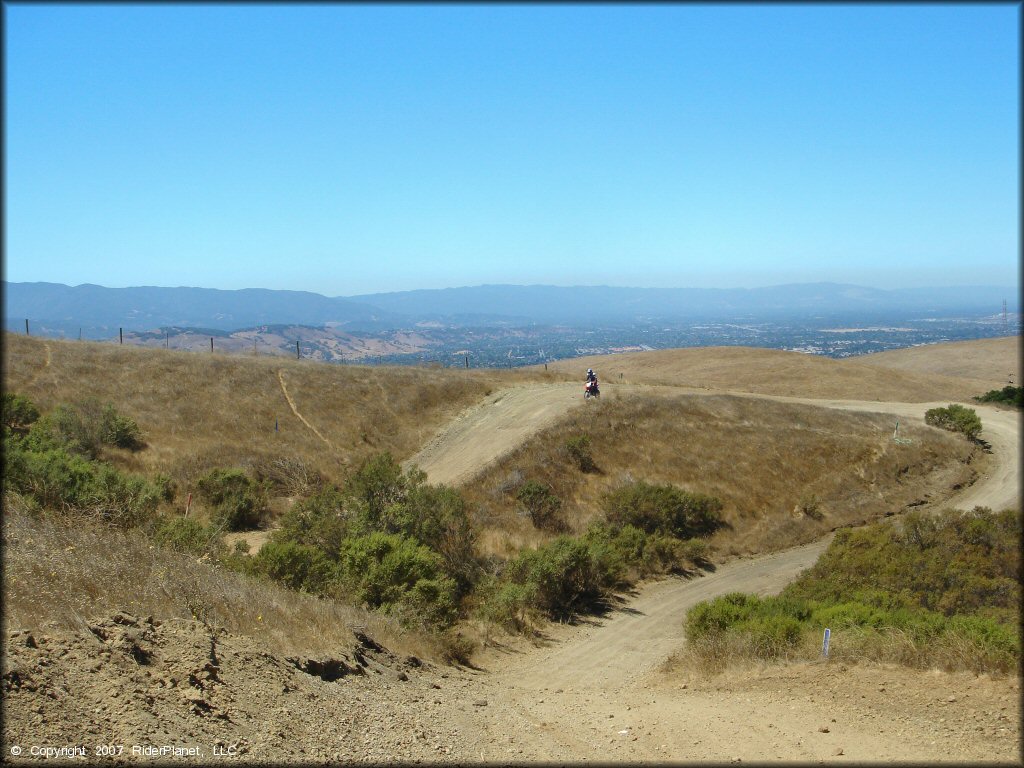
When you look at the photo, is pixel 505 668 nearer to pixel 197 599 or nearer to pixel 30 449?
pixel 197 599

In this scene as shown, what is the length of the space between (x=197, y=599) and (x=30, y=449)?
13.6 m

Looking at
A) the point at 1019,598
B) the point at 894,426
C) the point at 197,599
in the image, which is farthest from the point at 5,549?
the point at 894,426

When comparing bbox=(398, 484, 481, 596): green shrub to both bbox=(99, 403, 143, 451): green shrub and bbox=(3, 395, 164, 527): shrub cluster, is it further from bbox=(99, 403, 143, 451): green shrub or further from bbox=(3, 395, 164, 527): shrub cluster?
bbox=(99, 403, 143, 451): green shrub

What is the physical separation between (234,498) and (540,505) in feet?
30.4

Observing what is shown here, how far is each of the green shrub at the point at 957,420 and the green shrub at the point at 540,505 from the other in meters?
19.1

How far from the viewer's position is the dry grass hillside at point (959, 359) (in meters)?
62.7

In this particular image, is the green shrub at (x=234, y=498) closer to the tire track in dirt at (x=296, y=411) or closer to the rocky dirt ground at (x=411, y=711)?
the tire track in dirt at (x=296, y=411)

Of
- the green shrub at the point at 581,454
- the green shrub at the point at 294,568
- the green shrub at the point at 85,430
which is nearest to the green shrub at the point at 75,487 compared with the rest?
the green shrub at the point at 294,568

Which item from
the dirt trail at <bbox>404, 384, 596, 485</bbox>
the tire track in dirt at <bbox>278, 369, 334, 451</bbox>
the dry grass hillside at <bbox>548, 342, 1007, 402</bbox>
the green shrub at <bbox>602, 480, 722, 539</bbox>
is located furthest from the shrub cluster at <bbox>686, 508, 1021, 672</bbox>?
the dry grass hillside at <bbox>548, 342, 1007, 402</bbox>

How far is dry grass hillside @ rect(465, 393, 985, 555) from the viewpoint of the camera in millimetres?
23328

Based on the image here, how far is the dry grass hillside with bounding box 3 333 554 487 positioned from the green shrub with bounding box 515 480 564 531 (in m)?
7.57

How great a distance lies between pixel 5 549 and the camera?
8.40 m

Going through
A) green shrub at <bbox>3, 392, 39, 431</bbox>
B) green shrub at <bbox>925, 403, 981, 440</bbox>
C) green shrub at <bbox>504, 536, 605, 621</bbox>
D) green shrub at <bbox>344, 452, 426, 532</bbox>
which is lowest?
green shrub at <bbox>504, 536, 605, 621</bbox>

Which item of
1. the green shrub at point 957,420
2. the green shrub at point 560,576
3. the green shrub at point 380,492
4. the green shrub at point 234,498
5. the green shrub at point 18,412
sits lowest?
the green shrub at point 560,576
